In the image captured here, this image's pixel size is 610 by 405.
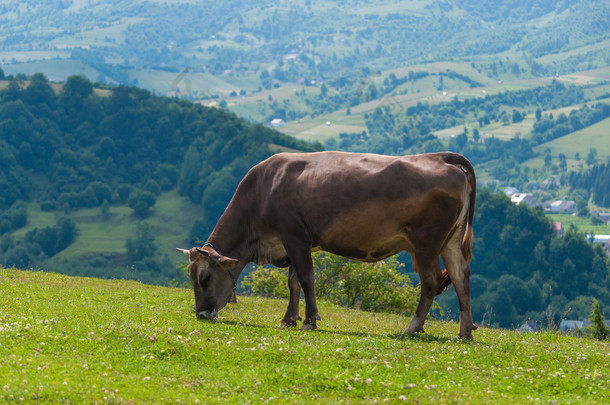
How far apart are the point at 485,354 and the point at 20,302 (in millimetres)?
11509

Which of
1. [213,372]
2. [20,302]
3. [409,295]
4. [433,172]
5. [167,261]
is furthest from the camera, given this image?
[167,261]

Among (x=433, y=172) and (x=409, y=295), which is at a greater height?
(x=433, y=172)

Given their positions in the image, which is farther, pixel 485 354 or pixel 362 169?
pixel 362 169

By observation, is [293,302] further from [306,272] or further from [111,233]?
[111,233]

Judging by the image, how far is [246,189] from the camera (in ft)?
65.0

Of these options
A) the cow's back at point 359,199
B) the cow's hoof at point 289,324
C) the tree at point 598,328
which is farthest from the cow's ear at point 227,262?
the tree at point 598,328

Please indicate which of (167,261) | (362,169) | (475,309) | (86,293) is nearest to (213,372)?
(362,169)

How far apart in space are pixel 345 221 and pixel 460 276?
288 centimetres

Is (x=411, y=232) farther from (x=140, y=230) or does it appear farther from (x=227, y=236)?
(x=140, y=230)

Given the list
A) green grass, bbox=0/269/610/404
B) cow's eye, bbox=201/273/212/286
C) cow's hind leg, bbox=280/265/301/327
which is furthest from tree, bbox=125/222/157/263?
green grass, bbox=0/269/610/404

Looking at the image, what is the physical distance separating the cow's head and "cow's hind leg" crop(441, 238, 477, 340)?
5.11 meters

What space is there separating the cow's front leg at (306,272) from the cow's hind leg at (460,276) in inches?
124

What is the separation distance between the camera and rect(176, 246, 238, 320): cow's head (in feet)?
63.2

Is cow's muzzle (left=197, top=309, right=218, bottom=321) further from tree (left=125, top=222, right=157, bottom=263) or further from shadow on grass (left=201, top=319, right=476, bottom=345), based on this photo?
tree (left=125, top=222, right=157, bottom=263)
